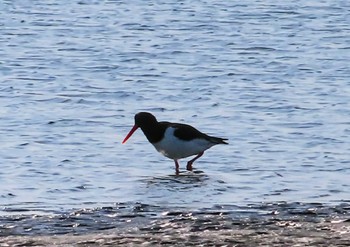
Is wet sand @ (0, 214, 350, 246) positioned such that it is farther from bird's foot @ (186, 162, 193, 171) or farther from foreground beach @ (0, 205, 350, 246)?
bird's foot @ (186, 162, 193, 171)

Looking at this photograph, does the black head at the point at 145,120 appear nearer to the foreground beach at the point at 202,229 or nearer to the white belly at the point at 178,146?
the white belly at the point at 178,146

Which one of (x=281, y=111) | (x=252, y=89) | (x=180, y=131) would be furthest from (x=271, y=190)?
(x=252, y=89)

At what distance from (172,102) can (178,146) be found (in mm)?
4184

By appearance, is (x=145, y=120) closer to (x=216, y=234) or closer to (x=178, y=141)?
(x=178, y=141)

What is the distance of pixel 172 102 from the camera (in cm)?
1759

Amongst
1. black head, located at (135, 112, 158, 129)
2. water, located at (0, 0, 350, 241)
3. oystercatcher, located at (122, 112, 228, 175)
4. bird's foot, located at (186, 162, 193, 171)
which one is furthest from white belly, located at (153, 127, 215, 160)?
black head, located at (135, 112, 158, 129)

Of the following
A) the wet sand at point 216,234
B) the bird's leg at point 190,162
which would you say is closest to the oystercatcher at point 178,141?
the bird's leg at point 190,162

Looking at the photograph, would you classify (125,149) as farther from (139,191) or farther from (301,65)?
(301,65)

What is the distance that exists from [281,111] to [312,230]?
25.0 ft

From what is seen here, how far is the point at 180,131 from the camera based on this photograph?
44.5 ft

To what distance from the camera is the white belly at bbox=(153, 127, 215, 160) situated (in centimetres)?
1343

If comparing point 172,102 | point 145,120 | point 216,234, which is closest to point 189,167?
point 145,120

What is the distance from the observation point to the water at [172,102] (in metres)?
12.1

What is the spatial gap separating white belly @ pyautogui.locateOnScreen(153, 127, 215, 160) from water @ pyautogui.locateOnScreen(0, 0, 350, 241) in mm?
222
